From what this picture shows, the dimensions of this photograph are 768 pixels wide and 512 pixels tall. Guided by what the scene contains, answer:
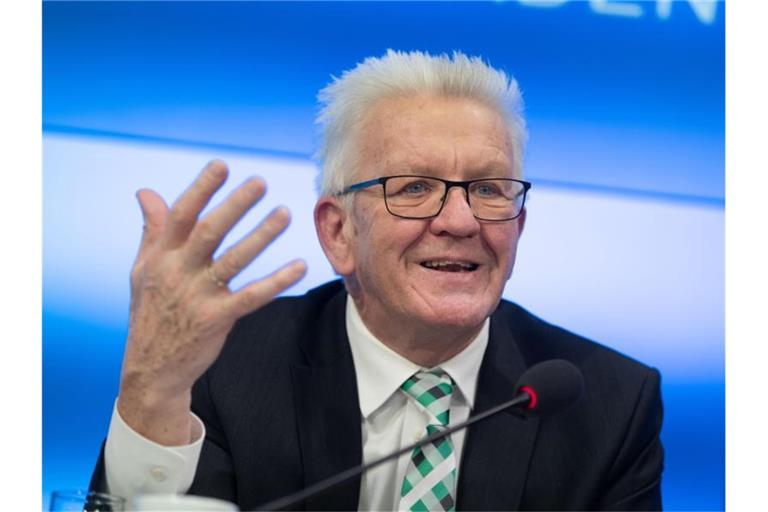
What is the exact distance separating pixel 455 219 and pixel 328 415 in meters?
0.50

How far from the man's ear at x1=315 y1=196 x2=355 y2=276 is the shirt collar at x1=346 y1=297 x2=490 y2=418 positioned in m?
0.15

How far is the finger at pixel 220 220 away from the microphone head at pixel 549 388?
1.79ft

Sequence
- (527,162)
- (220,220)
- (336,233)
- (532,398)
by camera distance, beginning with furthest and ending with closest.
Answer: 1. (527,162)
2. (336,233)
3. (532,398)
4. (220,220)

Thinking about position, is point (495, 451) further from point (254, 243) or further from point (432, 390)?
point (254, 243)

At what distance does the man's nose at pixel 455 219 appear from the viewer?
2.19m

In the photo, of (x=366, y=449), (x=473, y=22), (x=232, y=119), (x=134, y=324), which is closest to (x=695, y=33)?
(x=473, y=22)

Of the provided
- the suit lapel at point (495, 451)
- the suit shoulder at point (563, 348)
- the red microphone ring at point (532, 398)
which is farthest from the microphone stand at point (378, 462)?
the suit shoulder at point (563, 348)

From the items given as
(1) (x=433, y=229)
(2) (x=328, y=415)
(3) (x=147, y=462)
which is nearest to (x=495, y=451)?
(2) (x=328, y=415)

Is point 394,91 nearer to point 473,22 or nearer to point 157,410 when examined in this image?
point 157,410

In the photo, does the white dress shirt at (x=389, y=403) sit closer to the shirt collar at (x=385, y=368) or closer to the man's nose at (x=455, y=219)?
the shirt collar at (x=385, y=368)

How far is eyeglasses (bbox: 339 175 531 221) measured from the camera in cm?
223

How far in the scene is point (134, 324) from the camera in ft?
5.80

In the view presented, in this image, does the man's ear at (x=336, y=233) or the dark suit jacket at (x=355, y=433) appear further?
the man's ear at (x=336, y=233)

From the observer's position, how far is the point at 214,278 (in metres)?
1.67
